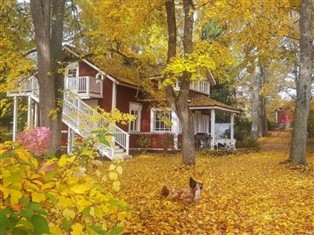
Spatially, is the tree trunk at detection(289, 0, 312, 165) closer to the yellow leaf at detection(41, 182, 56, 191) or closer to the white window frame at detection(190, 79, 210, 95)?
the yellow leaf at detection(41, 182, 56, 191)

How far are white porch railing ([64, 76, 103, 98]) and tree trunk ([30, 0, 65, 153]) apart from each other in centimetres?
1231

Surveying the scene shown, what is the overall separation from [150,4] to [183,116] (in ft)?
14.3

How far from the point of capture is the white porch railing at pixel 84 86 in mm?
23172

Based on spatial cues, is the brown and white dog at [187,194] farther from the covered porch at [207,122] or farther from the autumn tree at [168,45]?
the covered porch at [207,122]

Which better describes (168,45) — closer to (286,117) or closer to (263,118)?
(263,118)

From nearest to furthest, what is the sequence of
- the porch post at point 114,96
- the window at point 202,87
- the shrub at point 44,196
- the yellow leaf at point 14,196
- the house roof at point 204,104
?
the shrub at point 44,196, the yellow leaf at point 14,196, the porch post at point 114,96, the house roof at point 204,104, the window at point 202,87

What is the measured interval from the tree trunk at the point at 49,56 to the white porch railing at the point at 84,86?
12.3 meters

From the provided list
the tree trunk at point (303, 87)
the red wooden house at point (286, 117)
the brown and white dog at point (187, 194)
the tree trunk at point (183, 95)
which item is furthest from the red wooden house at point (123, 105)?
the red wooden house at point (286, 117)

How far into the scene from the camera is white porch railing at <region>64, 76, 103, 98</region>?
912 inches

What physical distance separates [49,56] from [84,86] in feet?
43.3

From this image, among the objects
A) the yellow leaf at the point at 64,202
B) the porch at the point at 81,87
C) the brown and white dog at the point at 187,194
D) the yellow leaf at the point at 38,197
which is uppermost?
the porch at the point at 81,87

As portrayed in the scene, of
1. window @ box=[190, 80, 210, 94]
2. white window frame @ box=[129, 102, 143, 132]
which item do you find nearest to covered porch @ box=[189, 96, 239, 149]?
window @ box=[190, 80, 210, 94]

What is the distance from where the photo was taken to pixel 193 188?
27.0 ft

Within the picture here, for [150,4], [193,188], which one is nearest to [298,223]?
[193,188]
